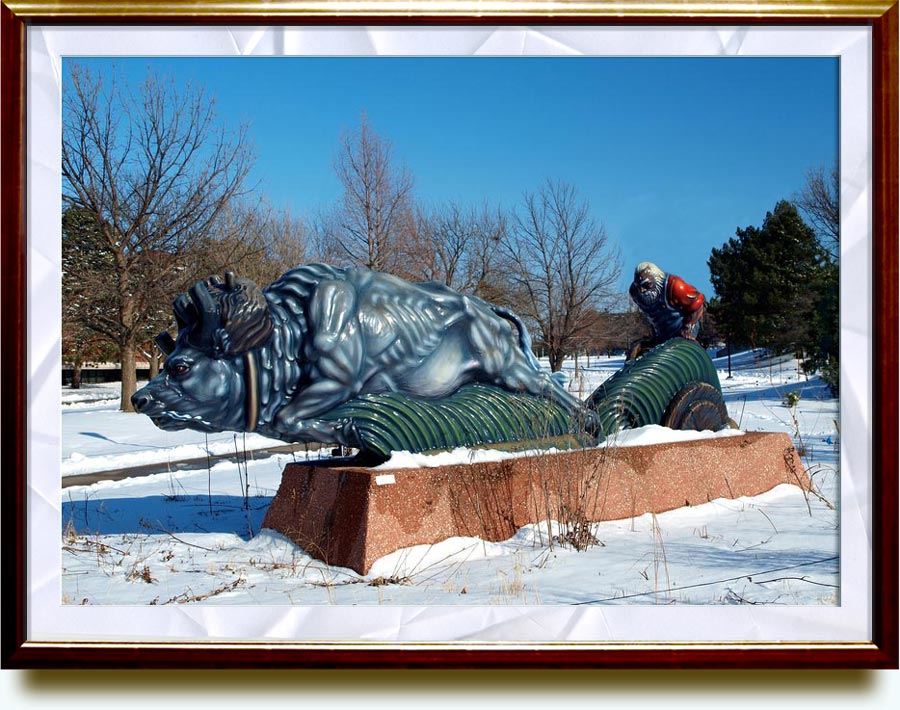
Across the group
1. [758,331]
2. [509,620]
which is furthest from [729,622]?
[758,331]

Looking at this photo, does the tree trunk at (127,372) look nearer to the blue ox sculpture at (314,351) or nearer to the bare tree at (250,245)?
the bare tree at (250,245)

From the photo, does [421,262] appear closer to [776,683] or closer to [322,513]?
[322,513]

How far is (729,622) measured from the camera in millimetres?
3631

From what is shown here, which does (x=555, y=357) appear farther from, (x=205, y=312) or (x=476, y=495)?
(x=205, y=312)

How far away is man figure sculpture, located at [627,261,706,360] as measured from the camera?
22.2 ft

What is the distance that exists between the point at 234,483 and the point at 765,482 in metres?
5.66

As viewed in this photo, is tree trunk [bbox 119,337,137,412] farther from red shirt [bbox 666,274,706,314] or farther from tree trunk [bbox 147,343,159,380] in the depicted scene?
red shirt [bbox 666,274,706,314]

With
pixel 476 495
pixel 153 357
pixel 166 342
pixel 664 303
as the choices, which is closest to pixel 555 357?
pixel 664 303

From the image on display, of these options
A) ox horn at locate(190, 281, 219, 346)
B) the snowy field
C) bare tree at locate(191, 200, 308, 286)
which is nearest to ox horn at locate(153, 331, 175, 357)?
ox horn at locate(190, 281, 219, 346)

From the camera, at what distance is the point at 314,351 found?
487cm

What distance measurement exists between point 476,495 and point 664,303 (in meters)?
2.93

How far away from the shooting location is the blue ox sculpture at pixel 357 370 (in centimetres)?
465

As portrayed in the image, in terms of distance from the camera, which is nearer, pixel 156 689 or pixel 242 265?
pixel 156 689

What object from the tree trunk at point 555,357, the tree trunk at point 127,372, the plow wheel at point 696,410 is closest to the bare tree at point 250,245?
the tree trunk at point 127,372
